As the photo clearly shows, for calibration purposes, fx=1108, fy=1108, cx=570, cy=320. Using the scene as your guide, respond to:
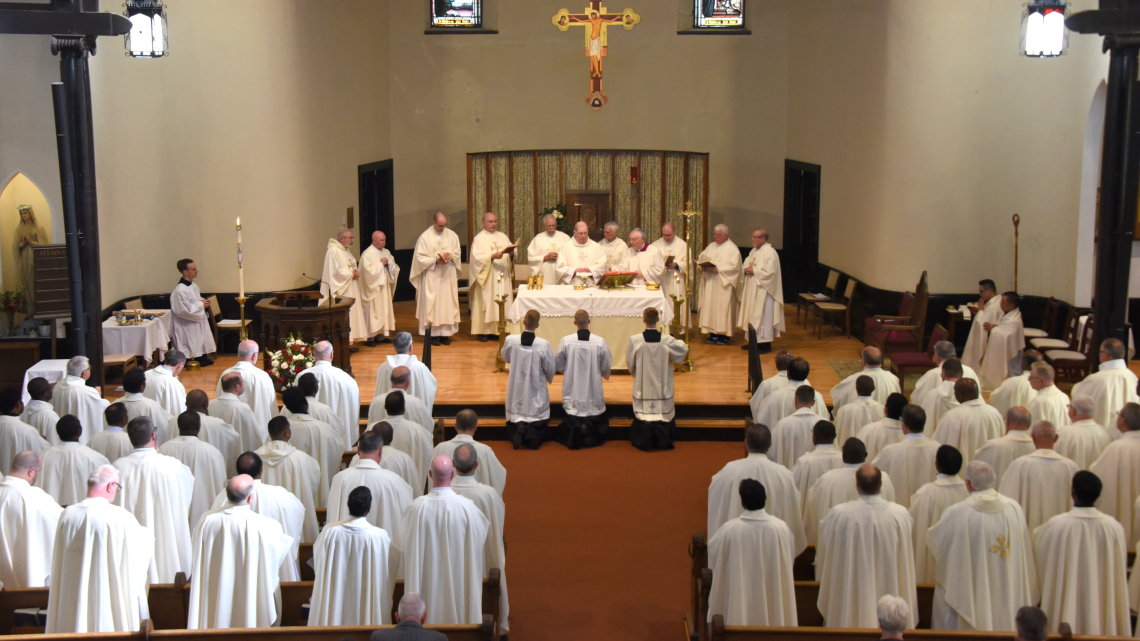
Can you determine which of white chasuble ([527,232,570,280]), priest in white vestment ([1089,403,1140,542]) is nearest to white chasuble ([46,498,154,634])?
priest in white vestment ([1089,403,1140,542])

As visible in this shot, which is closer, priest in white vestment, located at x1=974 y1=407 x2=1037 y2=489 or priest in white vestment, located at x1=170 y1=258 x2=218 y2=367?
priest in white vestment, located at x1=974 y1=407 x2=1037 y2=489

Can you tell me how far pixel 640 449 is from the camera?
11.7 metres

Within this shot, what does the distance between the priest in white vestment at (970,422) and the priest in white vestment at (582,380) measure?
3871 millimetres

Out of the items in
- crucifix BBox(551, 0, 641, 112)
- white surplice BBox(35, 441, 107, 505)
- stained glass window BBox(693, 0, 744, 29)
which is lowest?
white surplice BBox(35, 441, 107, 505)

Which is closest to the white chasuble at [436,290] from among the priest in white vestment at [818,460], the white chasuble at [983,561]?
the priest in white vestment at [818,460]

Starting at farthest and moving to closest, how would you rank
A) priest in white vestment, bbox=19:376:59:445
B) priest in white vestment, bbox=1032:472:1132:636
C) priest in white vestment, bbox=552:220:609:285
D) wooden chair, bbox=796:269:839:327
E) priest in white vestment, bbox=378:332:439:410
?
1. wooden chair, bbox=796:269:839:327
2. priest in white vestment, bbox=552:220:609:285
3. priest in white vestment, bbox=378:332:439:410
4. priest in white vestment, bbox=19:376:59:445
5. priest in white vestment, bbox=1032:472:1132:636

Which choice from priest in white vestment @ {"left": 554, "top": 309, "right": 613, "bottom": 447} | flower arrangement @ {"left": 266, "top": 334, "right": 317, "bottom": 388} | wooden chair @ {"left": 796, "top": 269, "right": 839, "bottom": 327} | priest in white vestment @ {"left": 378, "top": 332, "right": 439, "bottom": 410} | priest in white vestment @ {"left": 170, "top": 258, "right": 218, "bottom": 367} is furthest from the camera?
wooden chair @ {"left": 796, "top": 269, "right": 839, "bottom": 327}

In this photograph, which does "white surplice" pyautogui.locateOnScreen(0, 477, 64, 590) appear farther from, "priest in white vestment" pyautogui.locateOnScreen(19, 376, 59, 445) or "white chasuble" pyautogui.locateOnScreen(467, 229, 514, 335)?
"white chasuble" pyautogui.locateOnScreen(467, 229, 514, 335)

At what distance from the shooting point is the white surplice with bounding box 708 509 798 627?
633cm

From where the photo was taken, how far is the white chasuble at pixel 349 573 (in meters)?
6.17

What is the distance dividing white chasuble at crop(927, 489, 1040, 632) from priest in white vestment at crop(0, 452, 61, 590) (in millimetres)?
5343

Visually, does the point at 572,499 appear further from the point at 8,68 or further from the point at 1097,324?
the point at 8,68

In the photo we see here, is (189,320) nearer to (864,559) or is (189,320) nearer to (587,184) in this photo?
(587,184)

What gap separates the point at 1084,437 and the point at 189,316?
10.1 metres
